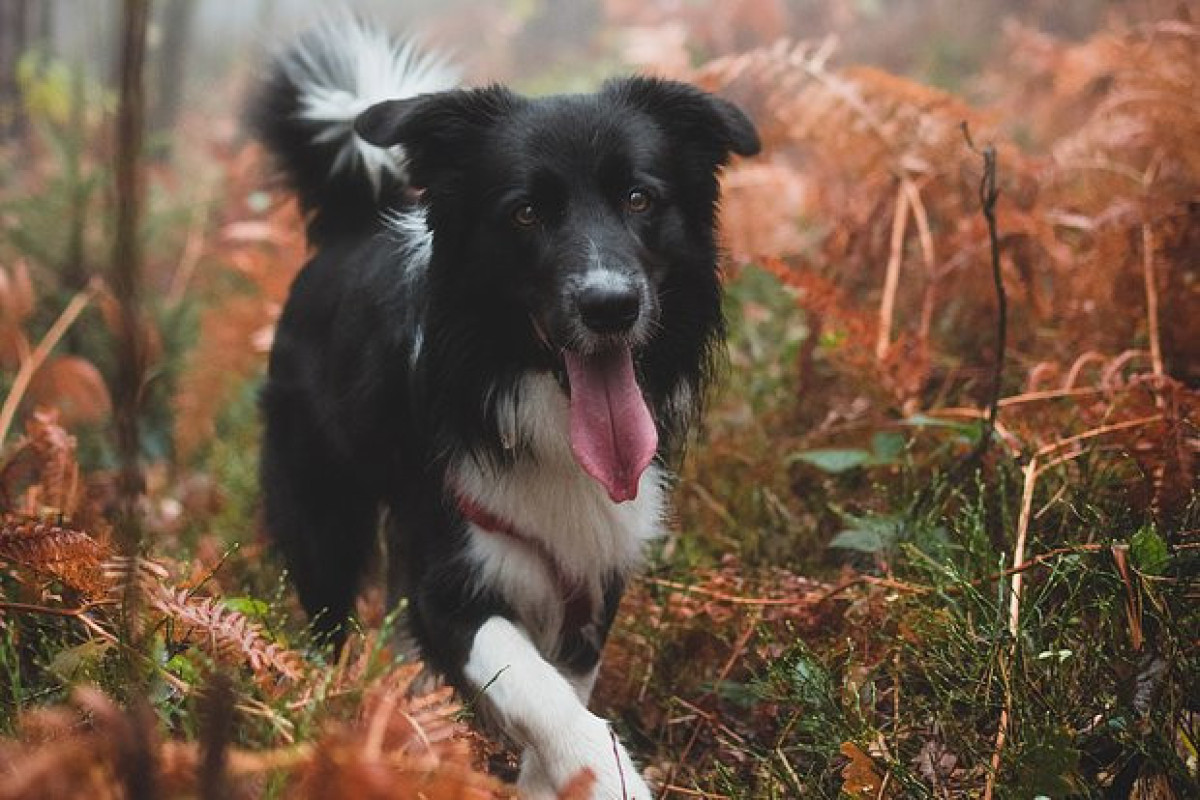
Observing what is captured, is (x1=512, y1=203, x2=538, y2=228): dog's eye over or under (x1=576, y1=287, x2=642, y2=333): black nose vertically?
over

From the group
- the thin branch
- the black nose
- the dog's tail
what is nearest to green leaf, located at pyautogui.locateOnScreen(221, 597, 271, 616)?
the black nose

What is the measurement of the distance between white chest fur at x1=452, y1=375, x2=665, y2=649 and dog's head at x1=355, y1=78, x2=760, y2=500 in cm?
15

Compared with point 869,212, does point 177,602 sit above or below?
above

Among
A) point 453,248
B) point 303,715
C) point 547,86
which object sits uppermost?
point 453,248

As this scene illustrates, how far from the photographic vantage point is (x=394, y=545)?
3482 millimetres

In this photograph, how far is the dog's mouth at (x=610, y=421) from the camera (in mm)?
2828

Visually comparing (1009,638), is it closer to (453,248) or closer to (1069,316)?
(453,248)

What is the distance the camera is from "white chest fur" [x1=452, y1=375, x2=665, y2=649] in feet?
9.74

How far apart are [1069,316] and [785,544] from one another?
1463mm

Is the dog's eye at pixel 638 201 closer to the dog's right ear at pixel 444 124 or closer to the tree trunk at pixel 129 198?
the dog's right ear at pixel 444 124

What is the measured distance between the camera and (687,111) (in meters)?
3.17

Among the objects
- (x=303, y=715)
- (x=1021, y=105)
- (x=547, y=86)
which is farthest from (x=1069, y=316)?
(x=547, y=86)

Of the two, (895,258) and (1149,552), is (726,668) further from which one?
(895,258)

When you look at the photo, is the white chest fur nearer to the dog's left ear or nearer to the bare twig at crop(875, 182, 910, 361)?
the dog's left ear
